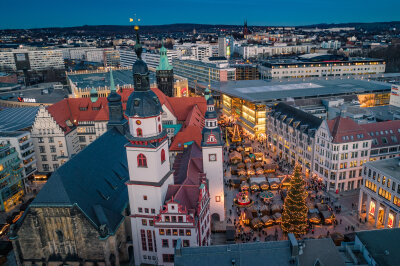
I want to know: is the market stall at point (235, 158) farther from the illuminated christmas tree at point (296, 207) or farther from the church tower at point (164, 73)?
the church tower at point (164, 73)

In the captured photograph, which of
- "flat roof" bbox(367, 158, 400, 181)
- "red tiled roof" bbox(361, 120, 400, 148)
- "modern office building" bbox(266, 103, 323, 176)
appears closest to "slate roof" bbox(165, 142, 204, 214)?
"modern office building" bbox(266, 103, 323, 176)

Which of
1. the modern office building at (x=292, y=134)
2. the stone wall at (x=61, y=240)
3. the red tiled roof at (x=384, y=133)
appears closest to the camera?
the stone wall at (x=61, y=240)

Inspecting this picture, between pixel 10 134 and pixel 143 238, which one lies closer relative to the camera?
pixel 143 238

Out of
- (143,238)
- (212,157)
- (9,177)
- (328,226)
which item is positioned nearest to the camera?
(143,238)

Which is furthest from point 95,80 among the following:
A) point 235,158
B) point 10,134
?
point 235,158

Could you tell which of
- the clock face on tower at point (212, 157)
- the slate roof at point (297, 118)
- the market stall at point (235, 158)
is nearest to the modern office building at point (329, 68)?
the slate roof at point (297, 118)

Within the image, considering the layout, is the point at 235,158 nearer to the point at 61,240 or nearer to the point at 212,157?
the point at 212,157
